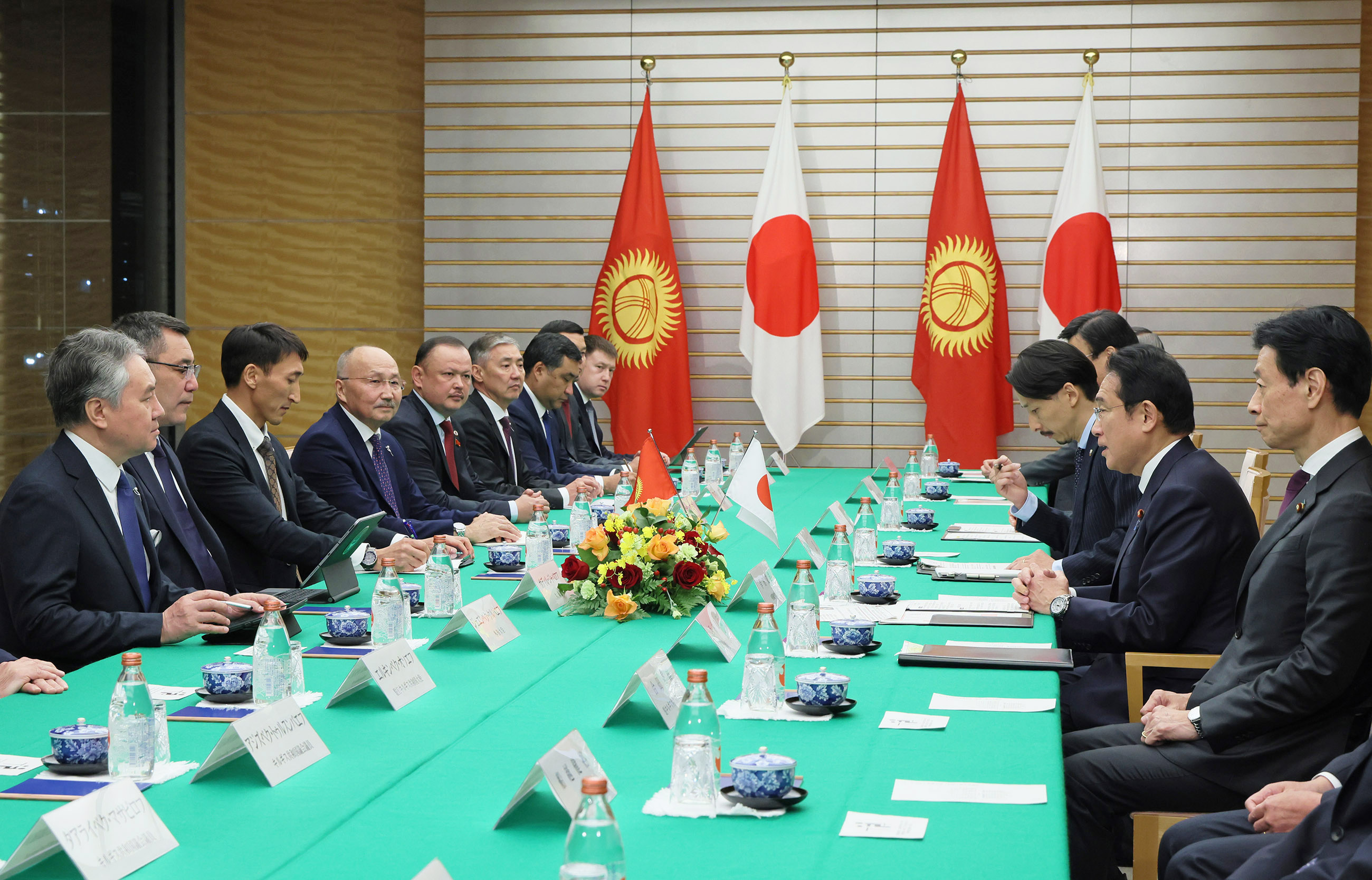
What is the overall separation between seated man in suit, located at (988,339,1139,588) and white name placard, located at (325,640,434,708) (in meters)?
2.03

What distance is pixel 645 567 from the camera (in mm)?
3324

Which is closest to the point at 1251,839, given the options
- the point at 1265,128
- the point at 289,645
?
the point at 289,645

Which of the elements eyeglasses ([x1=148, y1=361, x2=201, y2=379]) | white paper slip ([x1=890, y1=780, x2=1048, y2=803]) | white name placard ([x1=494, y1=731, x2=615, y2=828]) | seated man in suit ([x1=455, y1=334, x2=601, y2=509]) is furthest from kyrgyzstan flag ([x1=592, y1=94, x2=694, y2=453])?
white name placard ([x1=494, y1=731, x2=615, y2=828])

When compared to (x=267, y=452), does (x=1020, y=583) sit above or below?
below

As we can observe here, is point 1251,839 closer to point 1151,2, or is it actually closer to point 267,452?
point 267,452

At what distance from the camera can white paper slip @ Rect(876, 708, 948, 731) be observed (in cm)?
232

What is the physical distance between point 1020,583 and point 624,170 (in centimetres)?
576

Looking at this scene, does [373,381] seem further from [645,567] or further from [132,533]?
[645,567]

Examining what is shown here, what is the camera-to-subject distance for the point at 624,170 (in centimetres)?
857

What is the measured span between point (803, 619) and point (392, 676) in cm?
90

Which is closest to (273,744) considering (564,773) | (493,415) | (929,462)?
(564,773)

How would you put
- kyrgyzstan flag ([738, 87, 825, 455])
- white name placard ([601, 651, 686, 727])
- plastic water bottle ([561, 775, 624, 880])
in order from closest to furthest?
plastic water bottle ([561, 775, 624, 880]), white name placard ([601, 651, 686, 727]), kyrgyzstan flag ([738, 87, 825, 455])

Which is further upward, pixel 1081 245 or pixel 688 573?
pixel 1081 245

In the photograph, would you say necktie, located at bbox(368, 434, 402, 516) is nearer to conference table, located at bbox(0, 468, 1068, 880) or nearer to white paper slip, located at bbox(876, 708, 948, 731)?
conference table, located at bbox(0, 468, 1068, 880)
